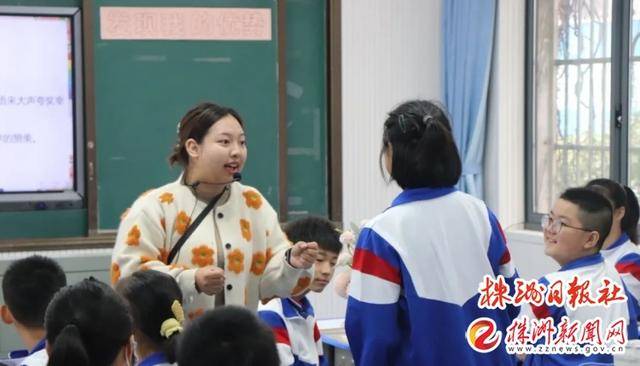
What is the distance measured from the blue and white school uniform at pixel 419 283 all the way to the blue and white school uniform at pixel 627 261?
1.35m

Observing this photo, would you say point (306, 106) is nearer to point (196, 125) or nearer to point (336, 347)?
point (336, 347)

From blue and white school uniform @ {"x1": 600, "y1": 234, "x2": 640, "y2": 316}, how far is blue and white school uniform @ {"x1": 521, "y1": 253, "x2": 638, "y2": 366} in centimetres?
47

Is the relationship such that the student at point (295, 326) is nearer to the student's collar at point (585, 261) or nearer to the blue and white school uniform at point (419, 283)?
the blue and white school uniform at point (419, 283)

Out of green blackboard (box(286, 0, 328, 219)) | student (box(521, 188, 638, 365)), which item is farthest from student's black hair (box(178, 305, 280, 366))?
green blackboard (box(286, 0, 328, 219))

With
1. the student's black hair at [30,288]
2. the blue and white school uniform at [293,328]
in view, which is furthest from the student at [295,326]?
the student's black hair at [30,288]

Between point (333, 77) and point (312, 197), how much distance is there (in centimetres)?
68

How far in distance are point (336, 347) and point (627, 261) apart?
1.10 metres

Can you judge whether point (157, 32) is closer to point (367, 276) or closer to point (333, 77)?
point (333, 77)

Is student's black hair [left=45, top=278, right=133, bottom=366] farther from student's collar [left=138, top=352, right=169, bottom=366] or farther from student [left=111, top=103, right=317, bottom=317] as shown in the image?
student [left=111, top=103, right=317, bottom=317]

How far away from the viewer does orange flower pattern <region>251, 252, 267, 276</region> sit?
247cm

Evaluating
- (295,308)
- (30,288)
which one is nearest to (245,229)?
(295,308)

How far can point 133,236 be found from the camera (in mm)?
2332

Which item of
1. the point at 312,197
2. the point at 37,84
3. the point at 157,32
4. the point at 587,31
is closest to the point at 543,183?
the point at 587,31

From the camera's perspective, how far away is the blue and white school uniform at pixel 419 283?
208 centimetres
